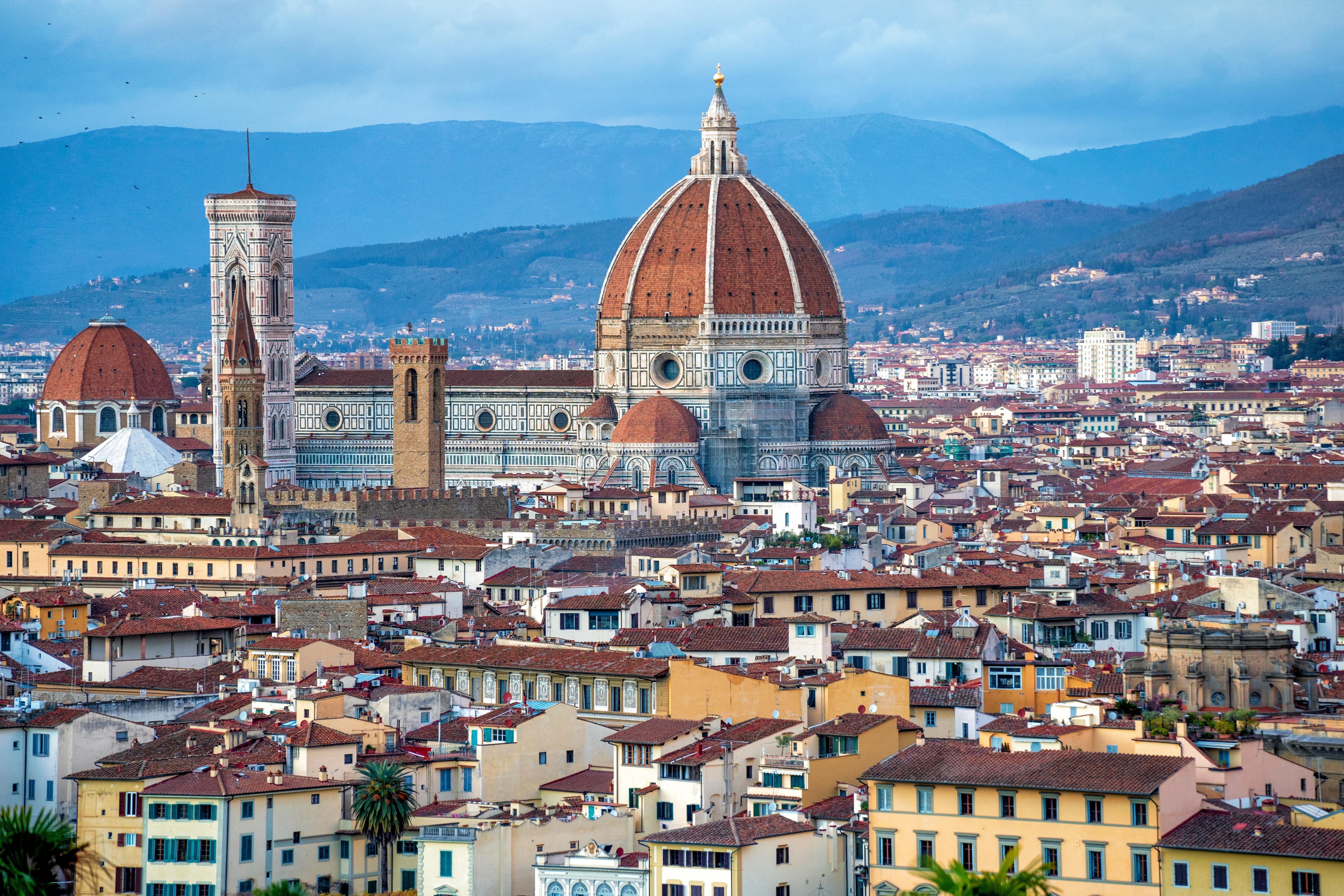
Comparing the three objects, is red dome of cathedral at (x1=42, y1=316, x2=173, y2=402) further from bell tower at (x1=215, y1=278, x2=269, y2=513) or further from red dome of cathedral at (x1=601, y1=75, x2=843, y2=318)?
bell tower at (x1=215, y1=278, x2=269, y2=513)

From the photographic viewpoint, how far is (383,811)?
1508 inches

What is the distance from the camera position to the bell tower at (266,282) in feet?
400

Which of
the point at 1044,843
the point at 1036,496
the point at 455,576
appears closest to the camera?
the point at 1044,843

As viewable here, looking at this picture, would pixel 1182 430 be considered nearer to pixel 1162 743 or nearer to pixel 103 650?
pixel 103 650

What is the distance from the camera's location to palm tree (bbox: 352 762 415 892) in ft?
126

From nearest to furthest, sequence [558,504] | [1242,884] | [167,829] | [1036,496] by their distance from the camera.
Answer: [1242,884]
[167,829]
[558,504]
[1036,496]

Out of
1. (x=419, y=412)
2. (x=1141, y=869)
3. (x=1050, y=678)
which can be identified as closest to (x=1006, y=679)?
(x=1050, y=678)

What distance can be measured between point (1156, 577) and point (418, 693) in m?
19.6

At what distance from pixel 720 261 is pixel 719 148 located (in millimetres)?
7060

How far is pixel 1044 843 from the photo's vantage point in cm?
3391

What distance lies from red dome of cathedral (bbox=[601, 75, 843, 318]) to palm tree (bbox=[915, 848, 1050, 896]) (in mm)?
89232

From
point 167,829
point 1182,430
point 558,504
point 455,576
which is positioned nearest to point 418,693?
point 167,829

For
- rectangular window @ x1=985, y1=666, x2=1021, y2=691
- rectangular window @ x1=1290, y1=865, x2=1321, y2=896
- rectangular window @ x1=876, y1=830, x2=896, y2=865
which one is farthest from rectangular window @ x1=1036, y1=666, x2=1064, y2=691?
rectangular window @ x1=1290, y1=865, x2=1321, y2=896

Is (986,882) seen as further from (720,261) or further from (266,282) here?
(266,282)
